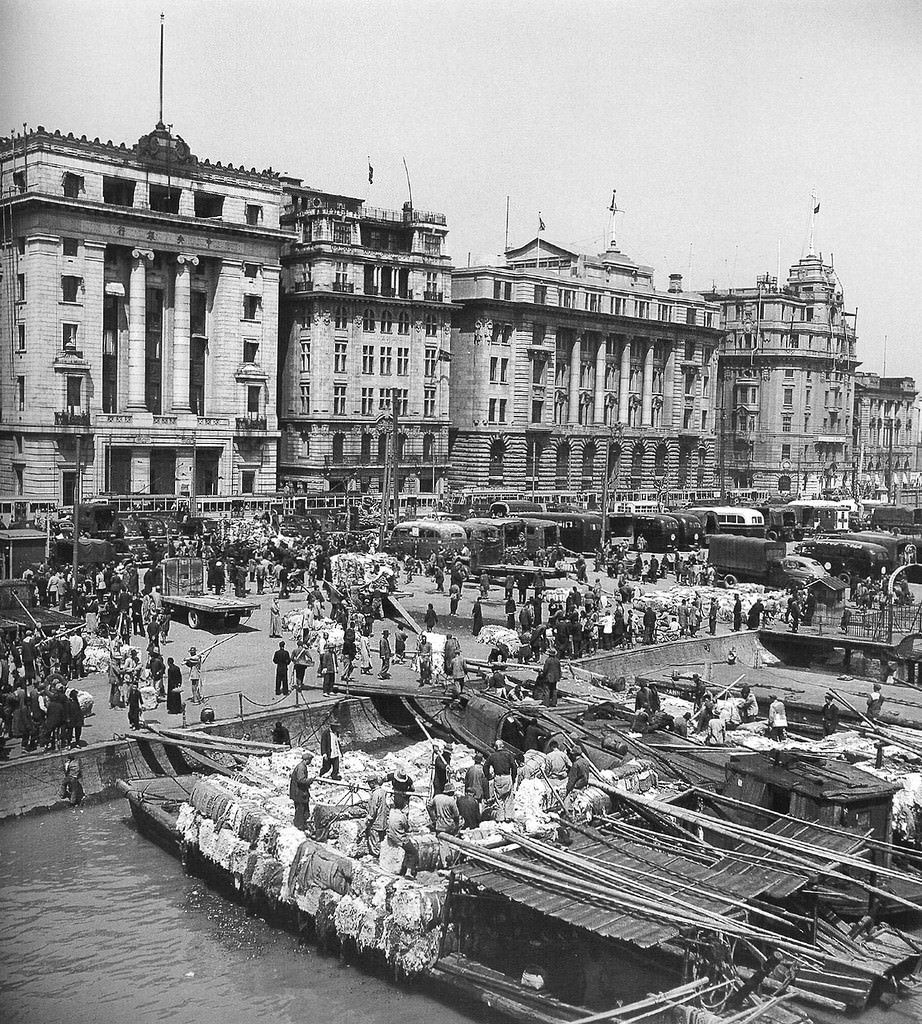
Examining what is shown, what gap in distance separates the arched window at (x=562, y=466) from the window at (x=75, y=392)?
39.8 m

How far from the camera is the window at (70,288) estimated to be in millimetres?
64375

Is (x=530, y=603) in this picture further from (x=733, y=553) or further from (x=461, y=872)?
(x=461, y=872)

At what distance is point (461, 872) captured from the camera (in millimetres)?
16625

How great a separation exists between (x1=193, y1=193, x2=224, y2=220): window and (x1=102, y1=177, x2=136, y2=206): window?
11.3 feet

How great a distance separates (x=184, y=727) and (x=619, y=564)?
32.4 meters

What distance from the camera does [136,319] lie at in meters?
68.1

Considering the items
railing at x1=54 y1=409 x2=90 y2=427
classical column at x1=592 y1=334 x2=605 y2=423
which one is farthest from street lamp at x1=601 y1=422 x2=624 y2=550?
railing at x1=54 y1=409 x2=90 y2=427

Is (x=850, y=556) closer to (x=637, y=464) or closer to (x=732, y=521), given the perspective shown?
(x=732, y=521)

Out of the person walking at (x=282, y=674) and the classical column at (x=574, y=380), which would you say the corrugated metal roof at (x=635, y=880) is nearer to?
the person walking at (x=282, y=674)

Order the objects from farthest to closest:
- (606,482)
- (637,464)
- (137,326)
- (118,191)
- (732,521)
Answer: (637,464) < (732,521) < (606,482) < (137,326) < (118,191)

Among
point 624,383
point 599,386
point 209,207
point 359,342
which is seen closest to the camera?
point 209,207

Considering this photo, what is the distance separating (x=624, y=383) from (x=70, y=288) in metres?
48.3

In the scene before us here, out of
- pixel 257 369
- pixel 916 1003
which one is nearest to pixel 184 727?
pixel 916 1003

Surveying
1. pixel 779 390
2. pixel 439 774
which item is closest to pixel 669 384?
pixel 779 390
